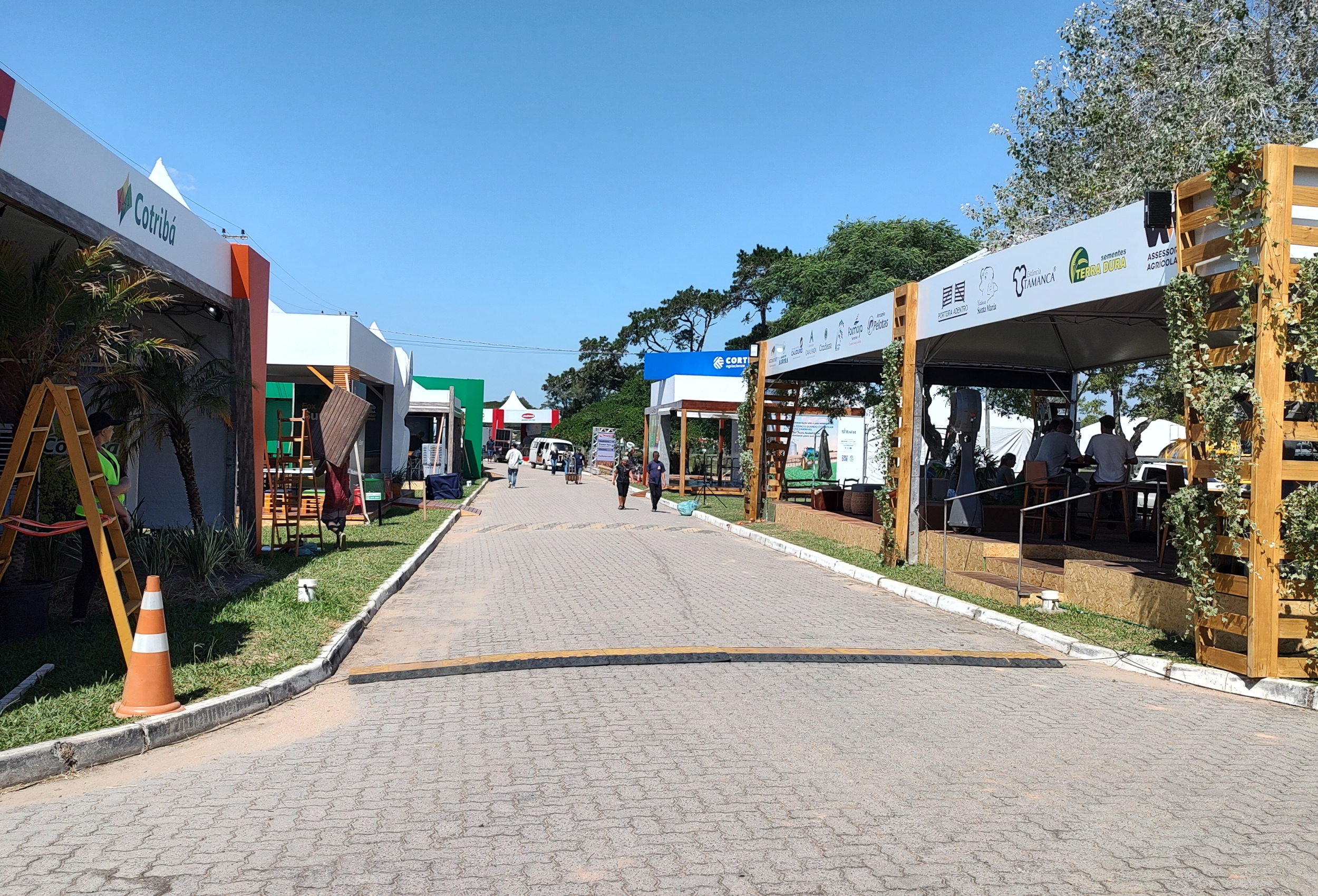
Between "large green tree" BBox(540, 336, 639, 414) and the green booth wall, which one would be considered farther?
"large green tree" BBox(540, 336, 639, 414)

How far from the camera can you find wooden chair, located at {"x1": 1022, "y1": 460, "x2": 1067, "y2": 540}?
12781mm

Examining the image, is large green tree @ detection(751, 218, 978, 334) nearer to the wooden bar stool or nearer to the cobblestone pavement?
the wooden bar stool

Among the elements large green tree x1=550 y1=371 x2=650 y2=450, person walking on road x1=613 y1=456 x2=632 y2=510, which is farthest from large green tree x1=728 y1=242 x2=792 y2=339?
person walking on road x1=613 y1=456 x2=632 y2=510

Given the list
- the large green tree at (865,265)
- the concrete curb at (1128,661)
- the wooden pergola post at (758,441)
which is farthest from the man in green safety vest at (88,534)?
the large green tree at (865,265)

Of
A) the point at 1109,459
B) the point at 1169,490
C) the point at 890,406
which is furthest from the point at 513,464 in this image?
the point at 1169,490

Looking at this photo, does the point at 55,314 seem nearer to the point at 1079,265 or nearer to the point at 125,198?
the point at 125,198

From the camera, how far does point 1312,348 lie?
21.5 ft

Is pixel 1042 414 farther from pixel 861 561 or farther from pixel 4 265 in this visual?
pixel 4 265

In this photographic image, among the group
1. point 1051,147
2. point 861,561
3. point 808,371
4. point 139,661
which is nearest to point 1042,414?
point 808,371

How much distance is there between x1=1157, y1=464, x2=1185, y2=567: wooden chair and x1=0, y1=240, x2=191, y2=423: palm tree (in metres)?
10.2

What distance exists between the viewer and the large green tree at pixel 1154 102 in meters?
19.8

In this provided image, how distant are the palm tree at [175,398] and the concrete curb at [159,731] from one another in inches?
192

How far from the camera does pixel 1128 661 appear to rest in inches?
302

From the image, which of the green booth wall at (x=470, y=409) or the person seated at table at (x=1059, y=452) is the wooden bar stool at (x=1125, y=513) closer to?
the person seated at table at (x=1059, y=452)
